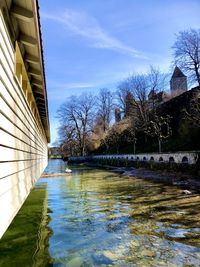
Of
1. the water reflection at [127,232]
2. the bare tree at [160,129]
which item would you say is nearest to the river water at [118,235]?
the water reflection at [127,232]

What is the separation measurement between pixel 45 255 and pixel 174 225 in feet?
11.1

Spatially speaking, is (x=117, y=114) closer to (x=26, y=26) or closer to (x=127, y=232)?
(x=127, y=232)

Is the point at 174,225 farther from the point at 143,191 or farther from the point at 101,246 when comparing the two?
the point at 143,191

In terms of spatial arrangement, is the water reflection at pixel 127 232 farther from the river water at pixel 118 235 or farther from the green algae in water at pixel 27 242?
the green algae in water at pixel 27 242

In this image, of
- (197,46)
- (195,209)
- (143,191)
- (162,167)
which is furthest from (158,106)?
(195,209)

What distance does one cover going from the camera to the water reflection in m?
5.45

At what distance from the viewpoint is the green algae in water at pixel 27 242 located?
18.2 feet

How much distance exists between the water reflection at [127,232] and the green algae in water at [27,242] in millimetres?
226

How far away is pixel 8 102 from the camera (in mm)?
3738

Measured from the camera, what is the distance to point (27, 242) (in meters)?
6.80

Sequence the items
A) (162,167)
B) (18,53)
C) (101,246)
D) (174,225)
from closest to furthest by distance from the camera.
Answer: (18,53), (101,246), (174,225), (162,167)

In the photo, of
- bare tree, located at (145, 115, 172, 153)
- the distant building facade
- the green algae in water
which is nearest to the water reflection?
the green algae in water

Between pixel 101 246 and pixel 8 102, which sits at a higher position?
pixel 8 102

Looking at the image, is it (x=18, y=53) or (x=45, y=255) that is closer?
(x=18, y=53)
